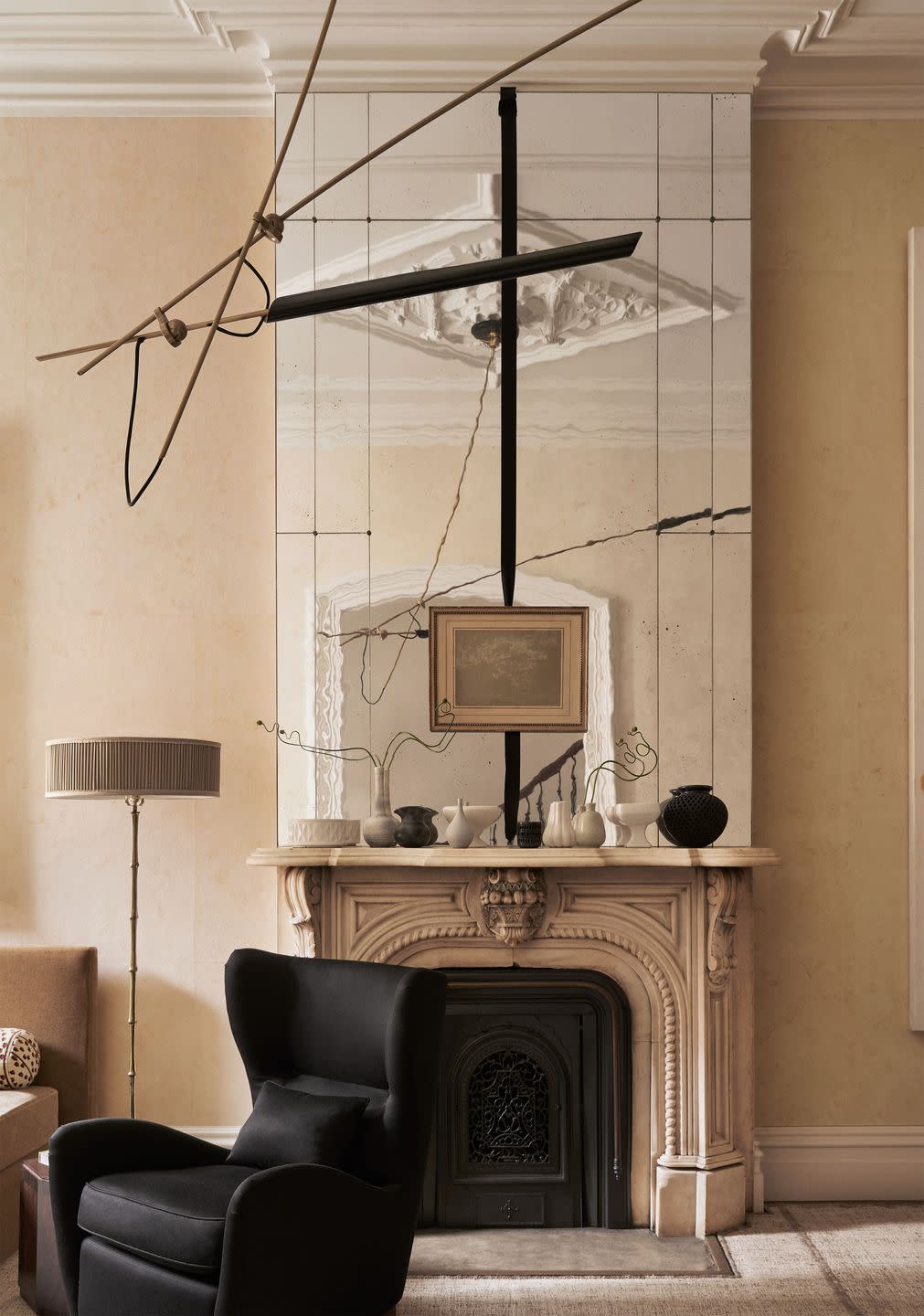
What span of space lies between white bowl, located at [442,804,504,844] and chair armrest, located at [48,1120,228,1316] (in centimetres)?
127

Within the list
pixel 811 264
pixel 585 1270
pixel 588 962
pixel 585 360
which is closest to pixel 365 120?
pixel 585 360

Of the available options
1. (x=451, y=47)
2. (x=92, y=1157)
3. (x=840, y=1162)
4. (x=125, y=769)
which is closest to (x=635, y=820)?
(x=840, y=1162)

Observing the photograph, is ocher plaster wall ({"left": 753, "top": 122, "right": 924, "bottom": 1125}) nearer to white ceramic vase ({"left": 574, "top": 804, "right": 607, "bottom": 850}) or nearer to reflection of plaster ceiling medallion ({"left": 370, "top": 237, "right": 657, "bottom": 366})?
reflection of plaster ceiling medallion ({"left": 370, "top": 237, "right": 657, "bottom": 366})

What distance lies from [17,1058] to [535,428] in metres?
2.65

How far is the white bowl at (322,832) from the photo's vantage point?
3.89 metres

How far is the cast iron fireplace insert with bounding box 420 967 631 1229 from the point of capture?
12.7 feet

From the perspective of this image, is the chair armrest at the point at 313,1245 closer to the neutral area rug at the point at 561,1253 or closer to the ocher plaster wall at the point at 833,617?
the neutral area rug at the point at 561,1253

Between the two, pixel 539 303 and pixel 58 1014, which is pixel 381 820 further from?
pixel 539 303

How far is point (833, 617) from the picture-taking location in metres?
4.32

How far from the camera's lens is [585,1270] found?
3.49 m

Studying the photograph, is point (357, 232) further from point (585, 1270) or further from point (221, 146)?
point (585, 1270)

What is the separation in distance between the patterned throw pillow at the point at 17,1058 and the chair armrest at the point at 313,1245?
1.52 m

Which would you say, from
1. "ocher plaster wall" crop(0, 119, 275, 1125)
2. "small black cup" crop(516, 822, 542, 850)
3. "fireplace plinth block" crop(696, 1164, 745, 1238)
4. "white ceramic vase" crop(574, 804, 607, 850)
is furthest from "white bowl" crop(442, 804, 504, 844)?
"fireplace plinth block" crop(696, 1164, 745, 1238)

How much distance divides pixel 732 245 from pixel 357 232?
1.29 metres
